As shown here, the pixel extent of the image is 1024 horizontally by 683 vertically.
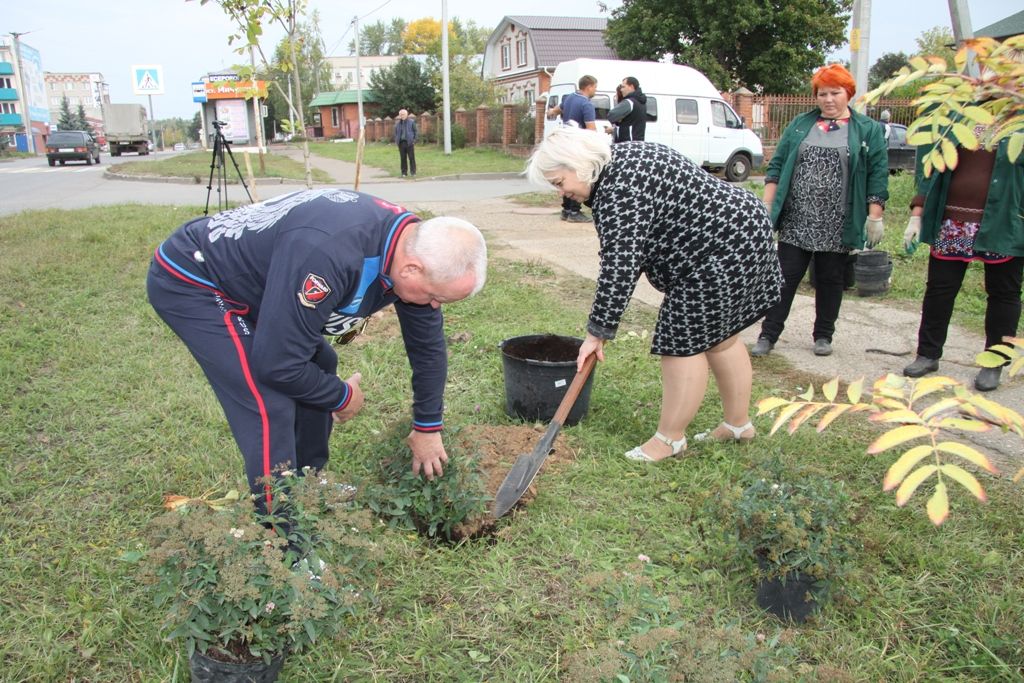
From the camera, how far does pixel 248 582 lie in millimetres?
1833

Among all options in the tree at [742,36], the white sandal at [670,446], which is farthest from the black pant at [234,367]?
the tree at [742,36]

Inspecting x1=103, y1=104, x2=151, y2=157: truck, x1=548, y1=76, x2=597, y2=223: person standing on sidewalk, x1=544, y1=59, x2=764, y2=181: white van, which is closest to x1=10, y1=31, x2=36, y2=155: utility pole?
x1=103, y1=104, x2=151, y2=157: truck

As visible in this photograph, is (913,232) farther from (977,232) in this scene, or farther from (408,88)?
(408,88)

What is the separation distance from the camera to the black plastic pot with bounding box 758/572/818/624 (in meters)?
2.36

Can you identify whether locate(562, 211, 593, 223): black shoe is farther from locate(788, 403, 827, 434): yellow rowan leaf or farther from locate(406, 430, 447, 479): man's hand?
locate(788, 403, 827, 434): yellow rowan leaf

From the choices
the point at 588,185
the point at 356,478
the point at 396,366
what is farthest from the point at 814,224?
the point at 356,478

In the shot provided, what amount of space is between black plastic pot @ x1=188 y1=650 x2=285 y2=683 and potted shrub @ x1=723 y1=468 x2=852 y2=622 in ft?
4.80

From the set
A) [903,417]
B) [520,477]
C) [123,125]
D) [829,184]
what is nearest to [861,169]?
[829,184]

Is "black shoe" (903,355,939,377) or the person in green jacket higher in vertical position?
the person in green jacket

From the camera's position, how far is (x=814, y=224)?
177 inches

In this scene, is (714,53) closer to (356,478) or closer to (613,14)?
(613,14)

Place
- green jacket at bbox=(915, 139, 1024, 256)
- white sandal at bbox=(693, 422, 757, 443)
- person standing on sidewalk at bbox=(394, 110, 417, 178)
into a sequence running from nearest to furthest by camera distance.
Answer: white sandal at bbox=(693, 422, 757, 443), green jacket at bbox=(915, 139, 1024, 256), person standing on sidewalk at bbox=(394, 110, 417, 178)

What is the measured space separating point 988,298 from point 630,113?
7221mm

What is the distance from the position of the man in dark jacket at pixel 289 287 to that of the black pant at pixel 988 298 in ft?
10.3
